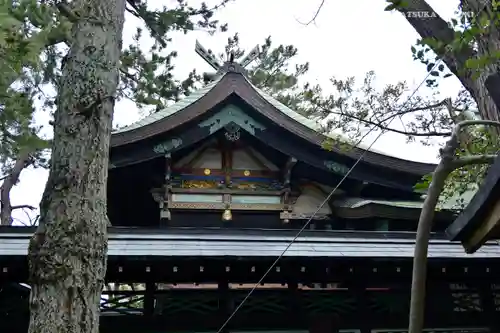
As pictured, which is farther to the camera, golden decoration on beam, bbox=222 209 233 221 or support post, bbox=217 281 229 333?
golden decoration on beam, bbox=222 209 233 221

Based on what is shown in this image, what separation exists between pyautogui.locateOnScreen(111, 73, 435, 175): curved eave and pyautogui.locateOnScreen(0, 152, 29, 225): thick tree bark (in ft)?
31.2

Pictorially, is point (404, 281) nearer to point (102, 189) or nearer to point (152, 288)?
point (152, 288)

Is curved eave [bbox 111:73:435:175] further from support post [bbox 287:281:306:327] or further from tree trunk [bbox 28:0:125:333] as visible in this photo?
tree trunk [bbox 28:0:125:333]

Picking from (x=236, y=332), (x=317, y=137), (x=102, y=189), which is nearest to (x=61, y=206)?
(x=102, y=189)

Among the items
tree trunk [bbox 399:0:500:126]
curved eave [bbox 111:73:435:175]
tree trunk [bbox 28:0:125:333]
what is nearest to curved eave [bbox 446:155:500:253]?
tree trunk [bbox 399:0:500:126]

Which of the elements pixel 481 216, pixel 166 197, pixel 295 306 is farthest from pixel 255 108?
pixel 481 216

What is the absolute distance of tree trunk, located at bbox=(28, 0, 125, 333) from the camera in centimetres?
288

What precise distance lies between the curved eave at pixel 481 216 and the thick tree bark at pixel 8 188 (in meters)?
13.8

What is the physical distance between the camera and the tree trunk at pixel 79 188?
288 centimetres

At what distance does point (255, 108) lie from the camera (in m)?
6.90

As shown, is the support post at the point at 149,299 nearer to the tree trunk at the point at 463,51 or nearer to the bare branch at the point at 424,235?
the tree trunk at the point at 463,51

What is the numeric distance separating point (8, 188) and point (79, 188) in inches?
550

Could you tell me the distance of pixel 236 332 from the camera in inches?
204

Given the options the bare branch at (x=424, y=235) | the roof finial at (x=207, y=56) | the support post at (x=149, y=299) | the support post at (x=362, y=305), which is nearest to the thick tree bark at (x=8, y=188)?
the roof finial at (x=207, y=56)
